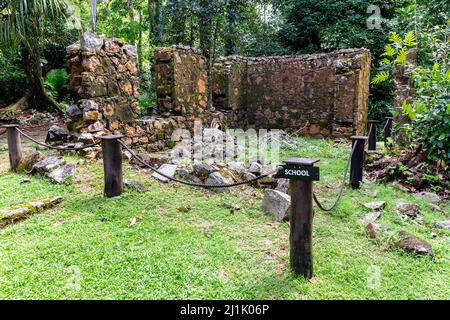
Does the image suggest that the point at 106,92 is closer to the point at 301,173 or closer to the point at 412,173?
the point at 301,173

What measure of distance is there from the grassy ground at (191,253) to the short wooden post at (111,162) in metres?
0.16

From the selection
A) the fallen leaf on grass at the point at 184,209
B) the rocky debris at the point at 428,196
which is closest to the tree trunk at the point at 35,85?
the fallen leaf on grass at the point at 184,209

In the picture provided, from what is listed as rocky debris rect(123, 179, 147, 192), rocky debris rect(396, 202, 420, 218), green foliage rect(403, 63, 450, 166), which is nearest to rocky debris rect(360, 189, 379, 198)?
rocky debris rect(396, 202, 420, 218)

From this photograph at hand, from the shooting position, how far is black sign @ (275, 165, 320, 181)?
98.9 inches

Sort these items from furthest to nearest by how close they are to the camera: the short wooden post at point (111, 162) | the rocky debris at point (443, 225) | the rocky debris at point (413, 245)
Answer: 1. the short wooden post at point (111, 162)
2. the rocky debris at point (443, 225)
3. the rocky debris at point (413, 245)

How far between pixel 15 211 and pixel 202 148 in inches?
123

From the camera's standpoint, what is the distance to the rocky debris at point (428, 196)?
179 inches

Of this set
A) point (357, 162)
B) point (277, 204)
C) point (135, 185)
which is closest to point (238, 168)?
point (277, 204)

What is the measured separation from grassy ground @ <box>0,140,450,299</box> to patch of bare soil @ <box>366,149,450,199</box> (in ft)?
2.05

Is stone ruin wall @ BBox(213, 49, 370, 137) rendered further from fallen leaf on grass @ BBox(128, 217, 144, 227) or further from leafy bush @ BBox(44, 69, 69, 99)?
leafy bush @ BBox(44, 69, 69, 99)

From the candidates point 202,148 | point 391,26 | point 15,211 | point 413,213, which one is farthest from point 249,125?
point 15,211

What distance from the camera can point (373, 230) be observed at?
337cm

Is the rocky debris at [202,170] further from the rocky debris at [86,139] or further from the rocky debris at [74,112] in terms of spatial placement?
the rocky debris at [74,112]

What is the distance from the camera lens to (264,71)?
967cm
